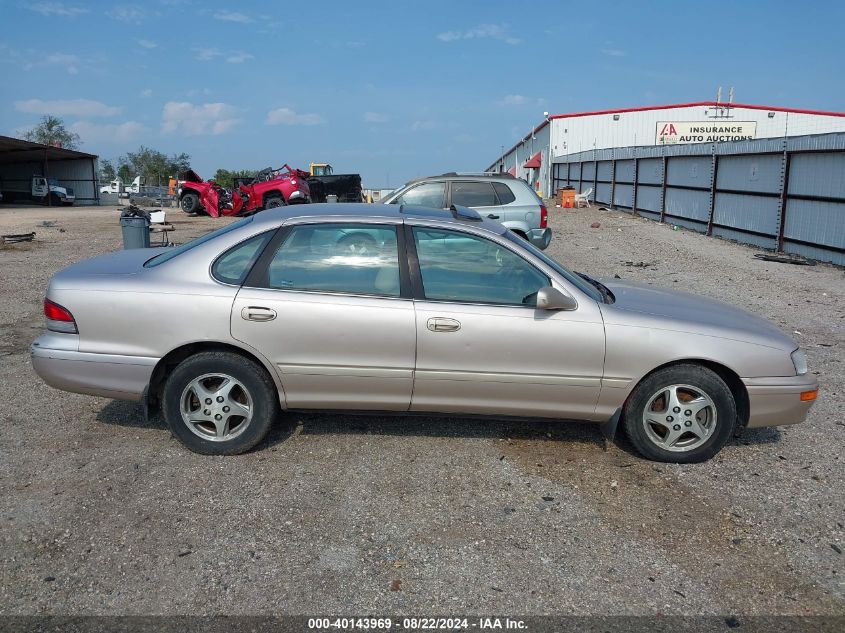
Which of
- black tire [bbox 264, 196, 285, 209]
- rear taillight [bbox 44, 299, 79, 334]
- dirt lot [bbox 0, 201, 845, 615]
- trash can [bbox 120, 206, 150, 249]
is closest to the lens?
dirt lot [bbox 0, 201, 845, 615]

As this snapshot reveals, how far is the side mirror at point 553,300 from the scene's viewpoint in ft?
13.7

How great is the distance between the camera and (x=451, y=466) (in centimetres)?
435

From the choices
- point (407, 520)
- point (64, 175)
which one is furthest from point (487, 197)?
point (64, 175)

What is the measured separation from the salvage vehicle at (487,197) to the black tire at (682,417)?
715 centimetres

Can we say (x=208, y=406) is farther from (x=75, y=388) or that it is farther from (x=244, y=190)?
(x=244, y=190)

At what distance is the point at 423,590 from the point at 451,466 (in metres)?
1.30

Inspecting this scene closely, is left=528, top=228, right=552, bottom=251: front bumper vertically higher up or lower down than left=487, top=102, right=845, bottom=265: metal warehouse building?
lower down

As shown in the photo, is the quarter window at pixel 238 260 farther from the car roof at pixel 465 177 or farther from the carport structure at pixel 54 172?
the carport structure at pixel 54 172

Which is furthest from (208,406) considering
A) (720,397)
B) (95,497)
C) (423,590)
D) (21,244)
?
(21,244)

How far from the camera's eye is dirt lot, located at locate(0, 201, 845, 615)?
A: 307cm

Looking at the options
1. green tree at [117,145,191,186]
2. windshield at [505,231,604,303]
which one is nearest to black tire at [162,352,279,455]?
windshield at [505,231,604,303]

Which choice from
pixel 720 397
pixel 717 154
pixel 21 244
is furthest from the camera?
pixel 717 154

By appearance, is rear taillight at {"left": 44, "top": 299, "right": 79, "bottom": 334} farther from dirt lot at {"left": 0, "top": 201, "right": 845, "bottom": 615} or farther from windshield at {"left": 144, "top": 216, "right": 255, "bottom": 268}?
dirt lot at {"left": 0, "top": 201, "right": 845, "bottom": 615}

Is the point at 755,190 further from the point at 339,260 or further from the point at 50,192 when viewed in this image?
the point at 50,192
